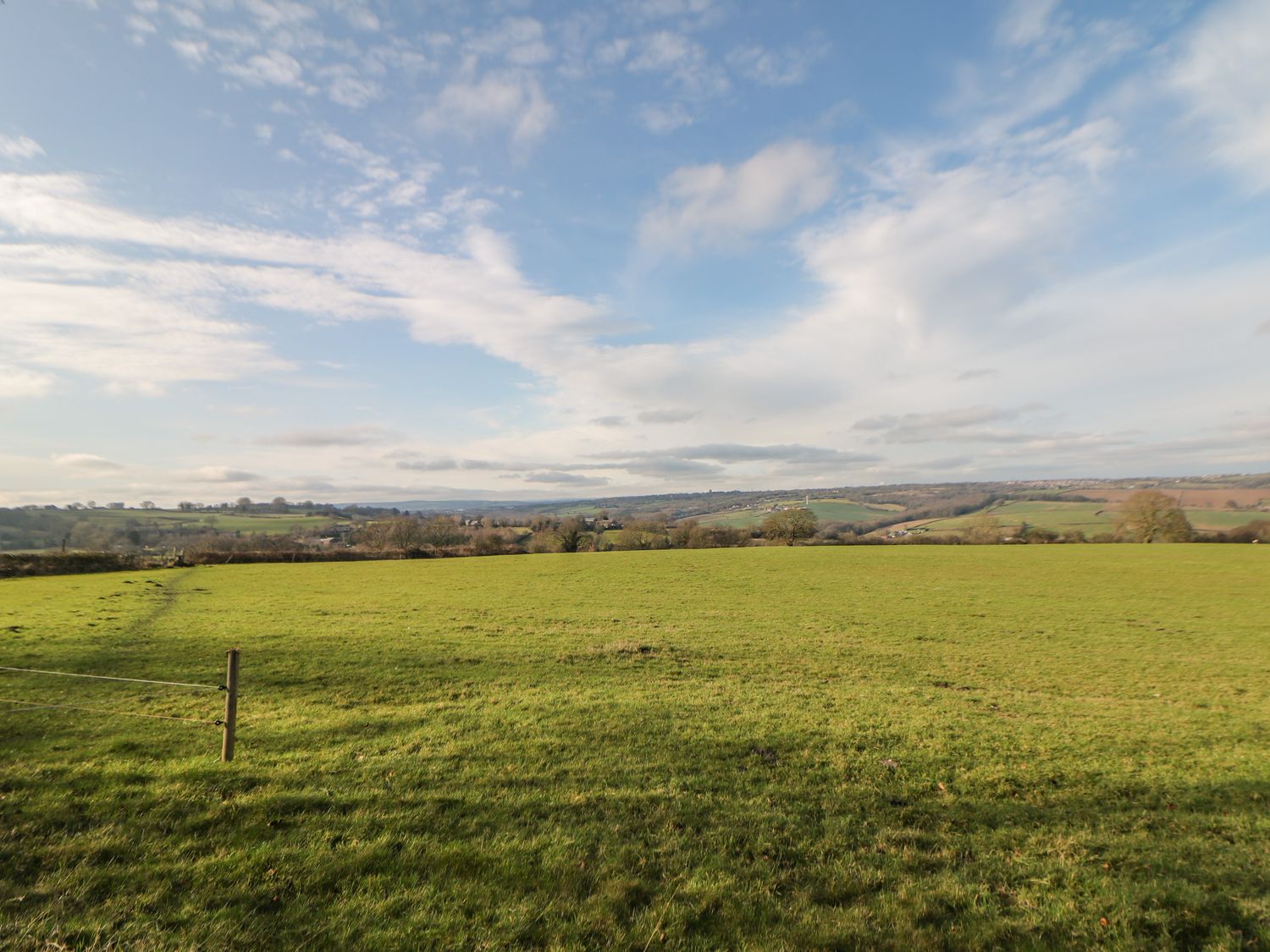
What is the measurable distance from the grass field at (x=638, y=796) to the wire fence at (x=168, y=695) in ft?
0.98

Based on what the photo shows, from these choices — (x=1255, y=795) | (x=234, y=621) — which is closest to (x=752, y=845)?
(x=1255, y=795)

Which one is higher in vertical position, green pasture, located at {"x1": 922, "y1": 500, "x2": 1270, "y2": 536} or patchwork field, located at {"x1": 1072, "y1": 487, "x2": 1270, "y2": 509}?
patchwork field, located at {"x1": 1072, "y1": 487, "x2": 1270, "y2": 509}

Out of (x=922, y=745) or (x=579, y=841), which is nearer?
(x=579, y=841)

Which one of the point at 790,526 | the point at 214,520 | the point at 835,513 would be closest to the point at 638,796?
the point at 790,526

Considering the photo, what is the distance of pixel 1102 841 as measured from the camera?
672cm

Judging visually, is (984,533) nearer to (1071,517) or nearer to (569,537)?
(1071,517)

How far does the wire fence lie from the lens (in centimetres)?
783

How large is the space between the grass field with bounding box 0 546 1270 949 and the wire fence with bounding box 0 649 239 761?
0.30 meters

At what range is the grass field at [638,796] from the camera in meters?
4.95

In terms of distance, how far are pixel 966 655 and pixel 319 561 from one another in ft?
233

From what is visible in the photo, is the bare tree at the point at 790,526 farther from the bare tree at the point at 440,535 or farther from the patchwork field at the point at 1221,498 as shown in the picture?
the patchwork field at the point at 1221,498

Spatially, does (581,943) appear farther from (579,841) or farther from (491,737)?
(491,737)

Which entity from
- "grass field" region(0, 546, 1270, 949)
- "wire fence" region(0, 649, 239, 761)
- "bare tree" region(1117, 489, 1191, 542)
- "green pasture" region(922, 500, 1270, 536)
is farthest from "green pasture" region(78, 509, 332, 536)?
"bare tree" region(1117, 489, 1191, 542)

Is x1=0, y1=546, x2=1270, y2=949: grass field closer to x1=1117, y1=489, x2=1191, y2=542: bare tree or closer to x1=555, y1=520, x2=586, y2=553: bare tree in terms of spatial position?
x1=555, y1=520, x2=586, y2=553: bare tree
